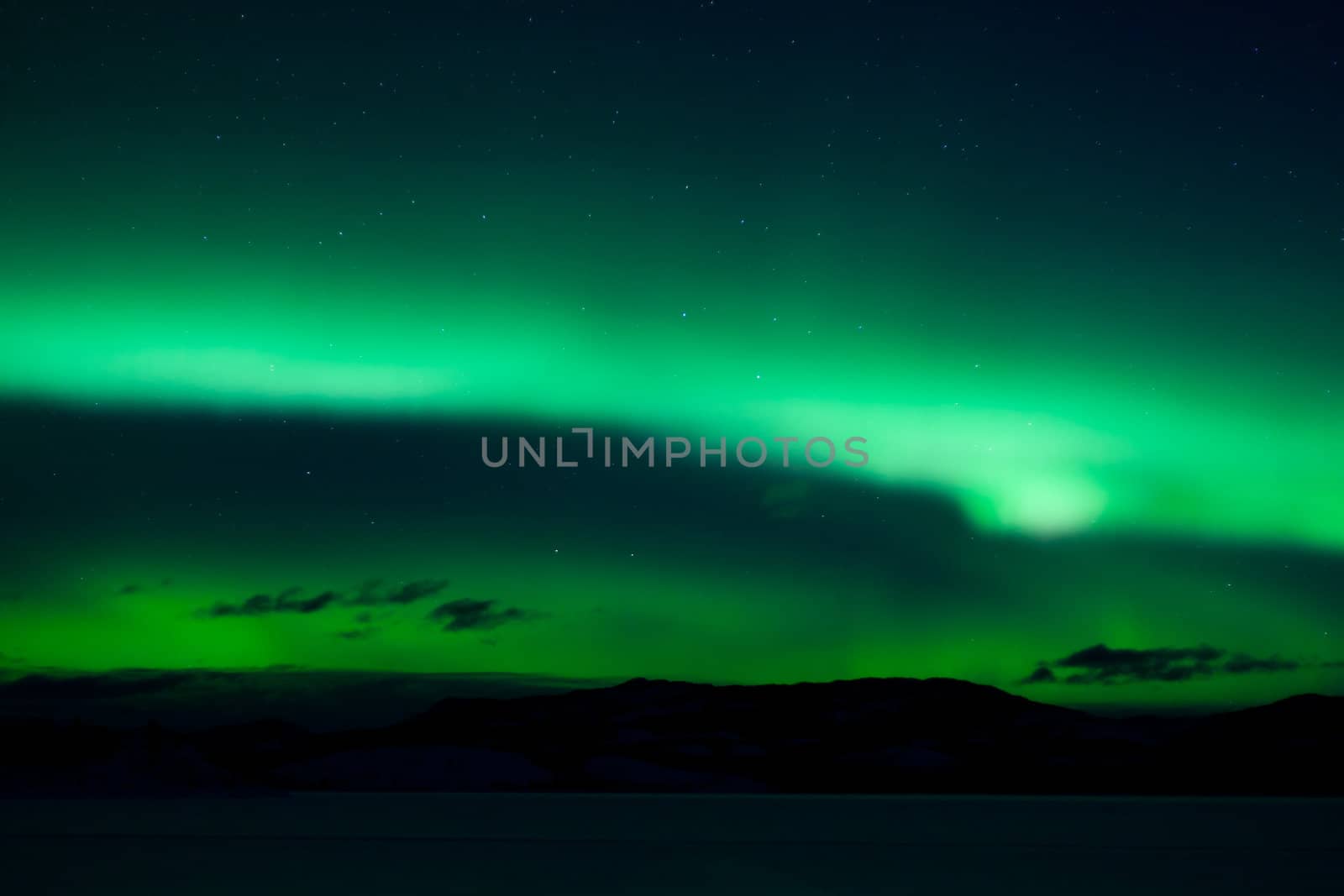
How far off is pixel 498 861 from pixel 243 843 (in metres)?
6.78

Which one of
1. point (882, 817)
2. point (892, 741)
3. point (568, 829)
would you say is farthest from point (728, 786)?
point (568, 829)

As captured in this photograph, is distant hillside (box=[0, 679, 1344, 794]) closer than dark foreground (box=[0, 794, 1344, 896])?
No

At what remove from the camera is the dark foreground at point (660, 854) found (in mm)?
16797

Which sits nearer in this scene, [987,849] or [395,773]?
[987,849]

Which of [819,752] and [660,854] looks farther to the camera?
[819,752]

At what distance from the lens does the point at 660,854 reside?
23.2 meters

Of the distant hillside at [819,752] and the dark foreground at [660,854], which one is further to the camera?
the distant hillside at [819,752]

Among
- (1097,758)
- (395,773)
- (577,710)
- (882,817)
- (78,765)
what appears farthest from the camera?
(577,710)

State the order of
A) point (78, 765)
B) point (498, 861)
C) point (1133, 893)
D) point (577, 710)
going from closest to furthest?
point (1133, 893)
point (498, 861)
point (78, 765)
point (577, 710)

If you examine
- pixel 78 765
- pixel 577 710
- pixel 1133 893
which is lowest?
pixel 1133 893

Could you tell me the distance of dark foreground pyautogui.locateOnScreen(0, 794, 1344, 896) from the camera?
1680 cm

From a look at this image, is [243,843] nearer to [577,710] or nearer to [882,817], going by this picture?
[882,817]

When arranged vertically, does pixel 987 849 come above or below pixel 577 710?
below

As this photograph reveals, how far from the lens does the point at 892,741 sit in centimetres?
16738
